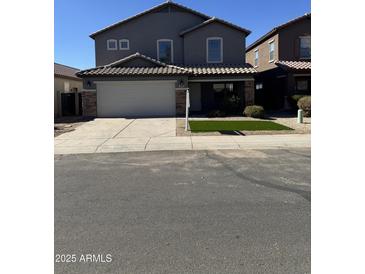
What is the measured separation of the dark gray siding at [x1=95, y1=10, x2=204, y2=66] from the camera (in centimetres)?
2397

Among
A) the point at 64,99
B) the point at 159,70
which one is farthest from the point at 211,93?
the point at 64,99

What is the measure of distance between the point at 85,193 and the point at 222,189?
2.48 metres

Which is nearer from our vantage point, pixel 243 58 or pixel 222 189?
pixel 222 189

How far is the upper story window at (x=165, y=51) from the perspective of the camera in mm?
24141

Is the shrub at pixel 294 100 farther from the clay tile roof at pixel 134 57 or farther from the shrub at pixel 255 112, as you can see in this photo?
the clay tile roof at pixel 134 57

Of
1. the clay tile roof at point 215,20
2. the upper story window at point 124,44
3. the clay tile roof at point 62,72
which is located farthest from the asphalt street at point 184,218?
the clay tile roof at point 62,72

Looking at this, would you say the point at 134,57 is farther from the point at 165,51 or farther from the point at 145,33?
the point at 165,51

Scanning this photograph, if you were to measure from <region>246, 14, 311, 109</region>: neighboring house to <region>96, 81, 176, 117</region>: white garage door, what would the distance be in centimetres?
843

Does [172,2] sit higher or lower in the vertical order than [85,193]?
higher

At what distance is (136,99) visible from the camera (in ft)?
70.3

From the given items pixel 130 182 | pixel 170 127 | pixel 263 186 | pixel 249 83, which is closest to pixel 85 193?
pixel 130 182

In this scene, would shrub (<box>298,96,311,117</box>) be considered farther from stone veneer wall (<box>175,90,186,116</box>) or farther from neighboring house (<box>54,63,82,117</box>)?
neighboring house (<box>54,63,82,117</box>)
